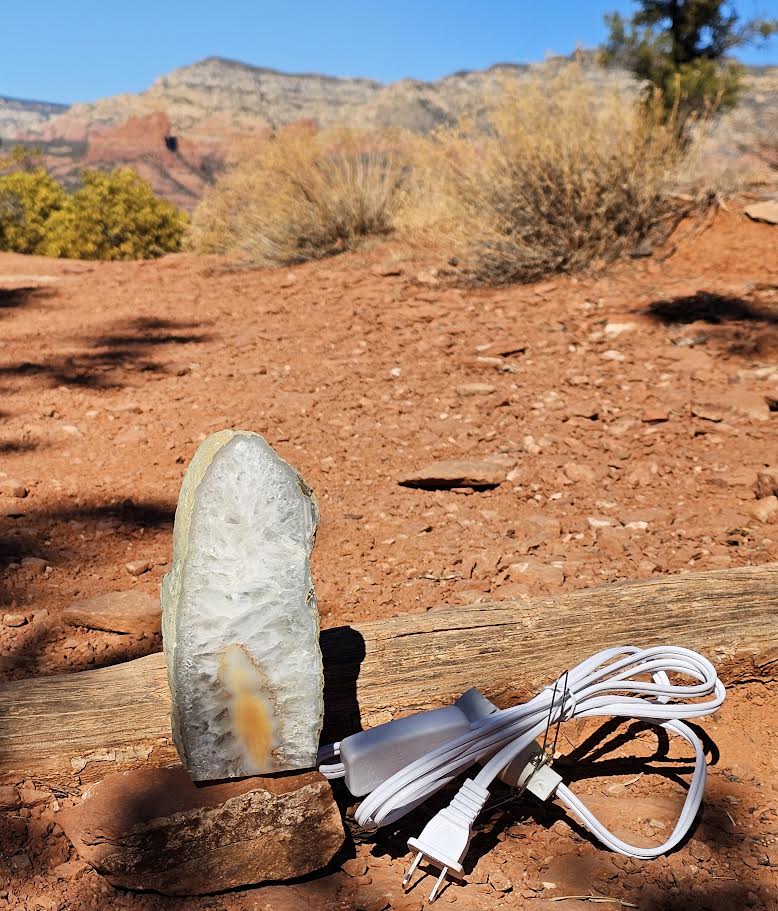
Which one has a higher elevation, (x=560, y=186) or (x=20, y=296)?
(x=560, y=186)

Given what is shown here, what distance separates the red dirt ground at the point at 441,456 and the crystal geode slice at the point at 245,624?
Result: 0.22m

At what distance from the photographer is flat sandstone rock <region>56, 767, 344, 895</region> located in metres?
1.22

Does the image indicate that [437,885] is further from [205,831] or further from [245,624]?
[245,624]

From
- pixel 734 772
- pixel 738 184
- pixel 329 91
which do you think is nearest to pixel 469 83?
pixel 329 91

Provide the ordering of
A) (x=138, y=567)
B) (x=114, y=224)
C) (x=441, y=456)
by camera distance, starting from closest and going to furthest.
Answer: (x=138, y=567)
(x=441, y=456)
(x=114, y=224)

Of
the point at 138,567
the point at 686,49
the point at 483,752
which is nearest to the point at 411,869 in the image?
the point at 483,752

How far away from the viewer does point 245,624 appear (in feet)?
4.11

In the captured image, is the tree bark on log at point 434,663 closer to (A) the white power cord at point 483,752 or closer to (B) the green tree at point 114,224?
(A) the white power cord at point 483,752

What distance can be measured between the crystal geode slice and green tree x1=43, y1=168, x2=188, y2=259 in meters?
12.2

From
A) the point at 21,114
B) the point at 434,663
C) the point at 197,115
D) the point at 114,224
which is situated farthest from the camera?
the point at 21,114

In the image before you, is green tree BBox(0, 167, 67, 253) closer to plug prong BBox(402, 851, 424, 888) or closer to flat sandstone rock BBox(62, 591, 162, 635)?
flat sandstone rock BBox(62, 591, 162, 635)

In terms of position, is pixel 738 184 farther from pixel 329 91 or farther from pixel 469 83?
pixel 329 91

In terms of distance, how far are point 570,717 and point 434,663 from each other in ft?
0.95

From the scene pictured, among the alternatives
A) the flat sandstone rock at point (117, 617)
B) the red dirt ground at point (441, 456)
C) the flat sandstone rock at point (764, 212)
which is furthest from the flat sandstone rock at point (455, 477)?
the flat sandstone rock at point (764, 212)
